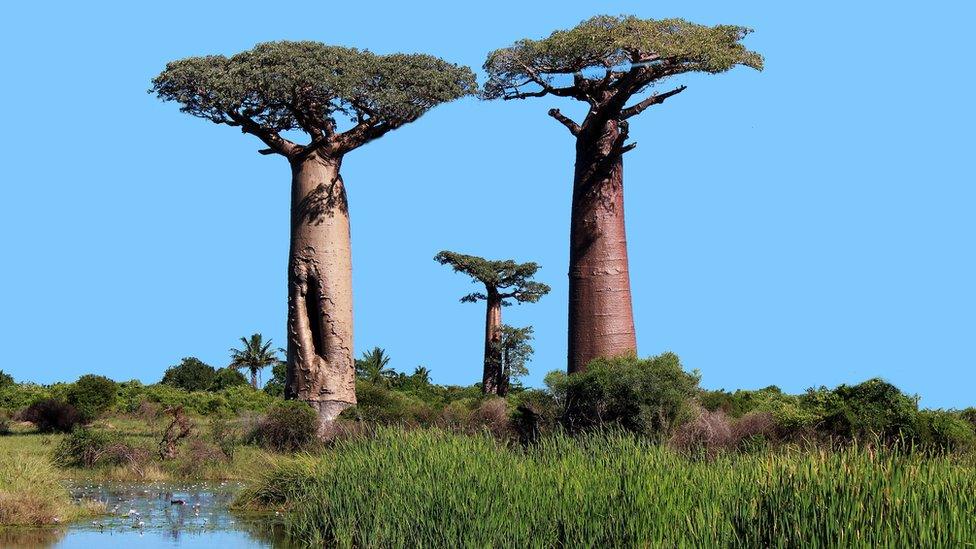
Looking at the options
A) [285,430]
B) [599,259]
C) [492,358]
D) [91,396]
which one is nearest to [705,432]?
[599,259]

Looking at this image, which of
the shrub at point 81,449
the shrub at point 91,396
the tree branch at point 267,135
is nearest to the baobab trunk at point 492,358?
the shrub at point 91,396

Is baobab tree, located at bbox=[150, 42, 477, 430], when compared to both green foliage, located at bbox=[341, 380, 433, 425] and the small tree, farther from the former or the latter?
the small tree

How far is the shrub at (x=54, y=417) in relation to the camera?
81.2ft

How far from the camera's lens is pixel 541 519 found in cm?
965

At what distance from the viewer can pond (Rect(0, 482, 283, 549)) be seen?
12.1 meters

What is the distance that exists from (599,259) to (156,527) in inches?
365

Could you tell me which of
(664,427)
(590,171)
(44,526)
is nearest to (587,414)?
(664,427)

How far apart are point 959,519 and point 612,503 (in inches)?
110

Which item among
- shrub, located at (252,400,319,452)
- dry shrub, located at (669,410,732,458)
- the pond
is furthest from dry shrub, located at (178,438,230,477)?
dry shrub, located at (669,410,732,458)

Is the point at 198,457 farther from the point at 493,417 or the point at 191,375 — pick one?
the point at 191,375

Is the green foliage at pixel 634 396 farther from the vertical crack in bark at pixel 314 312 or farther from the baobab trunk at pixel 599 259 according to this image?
the vertical crack in bark at pixel 314 312

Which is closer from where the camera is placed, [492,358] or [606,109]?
[606,109]

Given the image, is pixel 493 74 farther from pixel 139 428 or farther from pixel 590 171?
pixel 139 428

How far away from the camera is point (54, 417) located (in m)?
24.8
